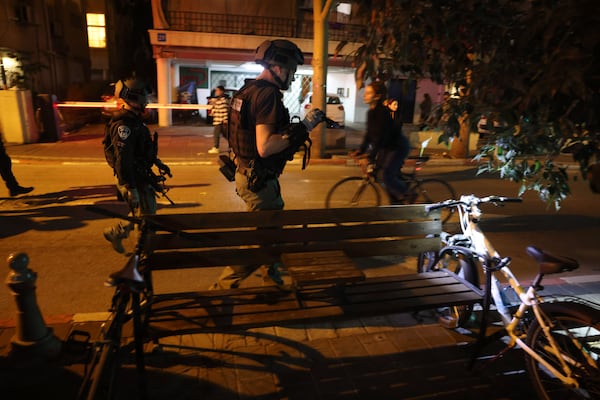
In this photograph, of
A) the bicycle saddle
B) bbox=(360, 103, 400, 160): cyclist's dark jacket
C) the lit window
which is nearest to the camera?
the bicycle saddle

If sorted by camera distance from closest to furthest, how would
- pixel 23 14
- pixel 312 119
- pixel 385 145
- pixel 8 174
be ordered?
pixel 312 119, pixel 385 145, pixel 8 174, pixel 23 14

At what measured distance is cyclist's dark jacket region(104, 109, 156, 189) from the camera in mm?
4086

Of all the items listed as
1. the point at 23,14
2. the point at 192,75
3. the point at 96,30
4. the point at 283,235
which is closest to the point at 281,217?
the point at 283,235

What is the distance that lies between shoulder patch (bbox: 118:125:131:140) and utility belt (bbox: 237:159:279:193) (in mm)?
1148

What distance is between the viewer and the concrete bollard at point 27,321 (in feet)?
10.1

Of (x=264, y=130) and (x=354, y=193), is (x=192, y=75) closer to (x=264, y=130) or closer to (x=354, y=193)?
(x=354, y=193)

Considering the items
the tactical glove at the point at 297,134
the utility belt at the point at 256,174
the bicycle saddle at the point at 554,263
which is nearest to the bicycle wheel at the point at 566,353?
the bicycle saddle at the point at 554,263

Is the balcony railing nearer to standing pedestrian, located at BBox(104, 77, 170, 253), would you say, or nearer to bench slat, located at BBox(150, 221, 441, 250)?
standing pedestrian, located at BBox(104, 77, 170, 253)

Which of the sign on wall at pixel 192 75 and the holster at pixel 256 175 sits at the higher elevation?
the sign on wall at pixel 192 75

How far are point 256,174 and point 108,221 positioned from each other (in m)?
3.98

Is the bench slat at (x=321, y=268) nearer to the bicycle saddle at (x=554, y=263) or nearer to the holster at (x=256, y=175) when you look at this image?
the holster at (x=256, y=175)

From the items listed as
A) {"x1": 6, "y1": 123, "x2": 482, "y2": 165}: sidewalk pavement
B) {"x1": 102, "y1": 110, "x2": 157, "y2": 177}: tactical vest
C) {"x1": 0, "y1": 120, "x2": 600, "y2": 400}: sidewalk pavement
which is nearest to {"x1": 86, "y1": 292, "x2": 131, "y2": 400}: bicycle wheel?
{"x1": 0, "y1": 120, "x2": 600, "y2": 400}: sidewalk pavement

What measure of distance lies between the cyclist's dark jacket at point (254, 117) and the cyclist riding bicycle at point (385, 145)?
275 centimetres

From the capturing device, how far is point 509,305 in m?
3.42
